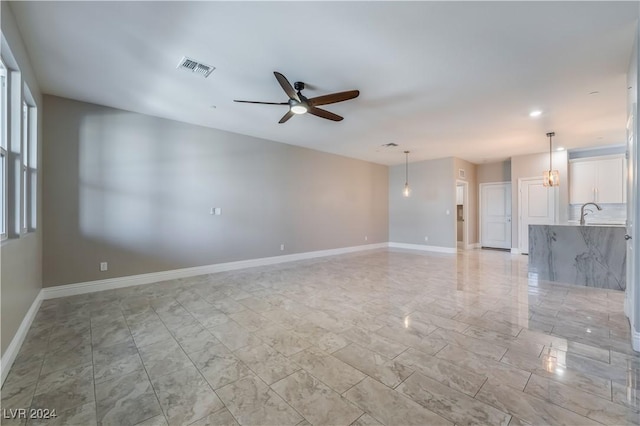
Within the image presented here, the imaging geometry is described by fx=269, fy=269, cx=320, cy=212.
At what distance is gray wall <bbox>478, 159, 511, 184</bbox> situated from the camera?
836 centimetres

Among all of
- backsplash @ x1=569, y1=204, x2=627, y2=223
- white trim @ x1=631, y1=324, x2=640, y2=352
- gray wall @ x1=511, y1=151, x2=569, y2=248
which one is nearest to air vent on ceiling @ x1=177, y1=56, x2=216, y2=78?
white trim @ x1=631, y1=324, x2=640, y2=352

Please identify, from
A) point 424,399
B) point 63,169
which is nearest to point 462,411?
point 424,399

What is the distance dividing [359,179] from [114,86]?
616cm

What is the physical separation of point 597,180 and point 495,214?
2.46m

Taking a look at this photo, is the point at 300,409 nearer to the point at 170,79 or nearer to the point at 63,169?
the point at 170,79

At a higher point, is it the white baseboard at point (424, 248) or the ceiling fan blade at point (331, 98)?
the ceiling fan blade at point (331, 98)

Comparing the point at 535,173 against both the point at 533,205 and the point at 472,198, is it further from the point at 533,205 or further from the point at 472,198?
the point at 472,198

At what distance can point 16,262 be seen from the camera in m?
2.42

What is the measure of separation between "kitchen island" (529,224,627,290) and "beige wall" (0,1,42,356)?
686 cm

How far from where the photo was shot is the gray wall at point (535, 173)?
6.92 metres

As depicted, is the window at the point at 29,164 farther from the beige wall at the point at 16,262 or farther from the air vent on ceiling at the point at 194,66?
the air vent on ceiling at the point at 194,66

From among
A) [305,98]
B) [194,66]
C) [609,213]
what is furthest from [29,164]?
[609,213]

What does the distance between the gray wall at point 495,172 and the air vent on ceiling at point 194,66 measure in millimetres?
8703

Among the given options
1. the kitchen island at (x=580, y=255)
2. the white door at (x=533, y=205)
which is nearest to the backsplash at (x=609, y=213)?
the white door at (x=533, y=205)
